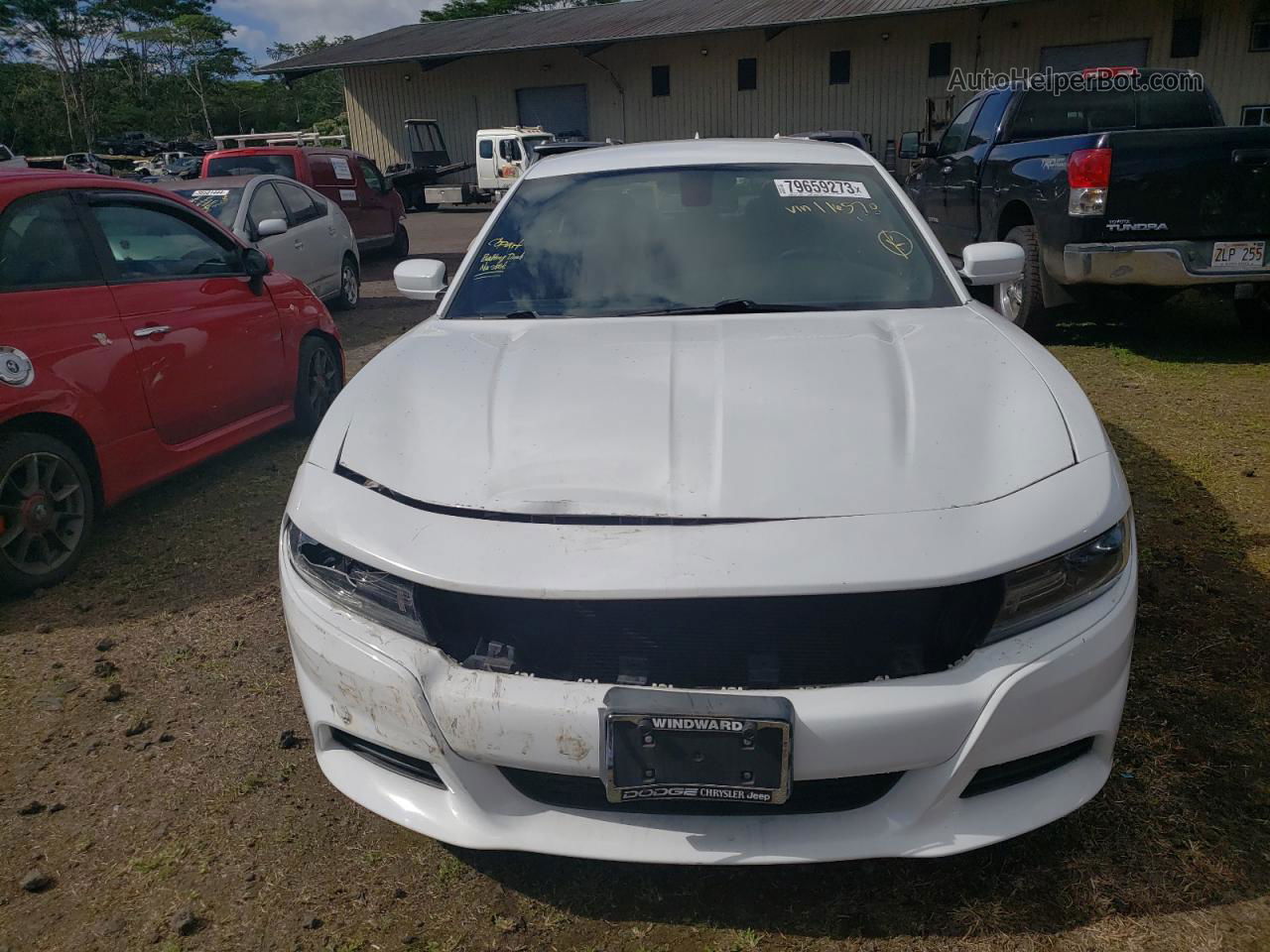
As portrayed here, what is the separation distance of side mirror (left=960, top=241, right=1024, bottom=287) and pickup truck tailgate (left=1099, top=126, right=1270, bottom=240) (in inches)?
127

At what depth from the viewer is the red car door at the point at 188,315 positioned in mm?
4148

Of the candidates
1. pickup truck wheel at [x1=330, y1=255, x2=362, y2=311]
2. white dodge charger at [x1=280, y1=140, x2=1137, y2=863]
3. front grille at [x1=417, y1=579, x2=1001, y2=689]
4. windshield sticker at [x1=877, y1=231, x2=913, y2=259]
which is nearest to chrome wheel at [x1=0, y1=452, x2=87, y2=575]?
white dodge charger at [x1=280, y1=140, x2=1137, y2=863]

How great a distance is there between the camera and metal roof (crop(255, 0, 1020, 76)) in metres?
21.6

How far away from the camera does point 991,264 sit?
11.1 feet

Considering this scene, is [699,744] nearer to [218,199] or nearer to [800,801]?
[800,801]

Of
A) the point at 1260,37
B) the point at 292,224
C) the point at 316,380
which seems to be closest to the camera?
the point at 316,380

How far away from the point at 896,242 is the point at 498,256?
1328mm

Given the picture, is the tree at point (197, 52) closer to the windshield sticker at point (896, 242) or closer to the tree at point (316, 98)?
the tree at point (316, 98)

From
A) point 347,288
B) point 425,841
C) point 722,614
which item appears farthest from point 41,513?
point 347,288

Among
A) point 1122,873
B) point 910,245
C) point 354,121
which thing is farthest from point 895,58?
point 1122,873

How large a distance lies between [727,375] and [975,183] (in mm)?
6309

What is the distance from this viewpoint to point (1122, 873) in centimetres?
207

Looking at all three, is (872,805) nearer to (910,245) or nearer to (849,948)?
(849,948)

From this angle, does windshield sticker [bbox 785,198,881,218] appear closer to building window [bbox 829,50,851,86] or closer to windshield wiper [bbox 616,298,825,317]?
windshield wiper [bbox 616,298,825,317]
